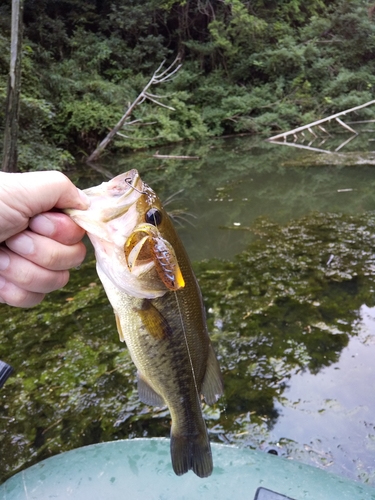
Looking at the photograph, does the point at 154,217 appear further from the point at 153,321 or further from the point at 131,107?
the point at 131,107

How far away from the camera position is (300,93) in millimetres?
19562

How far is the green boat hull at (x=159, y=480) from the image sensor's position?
1796 mm

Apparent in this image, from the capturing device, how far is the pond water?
262cm

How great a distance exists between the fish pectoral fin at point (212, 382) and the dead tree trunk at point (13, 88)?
6106mm

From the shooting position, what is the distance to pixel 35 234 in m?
1.28

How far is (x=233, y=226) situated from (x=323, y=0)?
82.5 feet

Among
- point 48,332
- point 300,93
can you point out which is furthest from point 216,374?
point 300,93

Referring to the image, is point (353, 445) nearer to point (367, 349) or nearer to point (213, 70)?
point (367, 349)

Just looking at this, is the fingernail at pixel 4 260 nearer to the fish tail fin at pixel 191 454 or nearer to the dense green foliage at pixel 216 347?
the fish tail fin at pixel 191 454

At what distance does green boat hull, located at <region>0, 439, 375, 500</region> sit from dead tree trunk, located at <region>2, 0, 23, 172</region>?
5.71m

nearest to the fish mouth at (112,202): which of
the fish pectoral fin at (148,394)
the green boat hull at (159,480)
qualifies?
the fish pectoral fin at (148,394)

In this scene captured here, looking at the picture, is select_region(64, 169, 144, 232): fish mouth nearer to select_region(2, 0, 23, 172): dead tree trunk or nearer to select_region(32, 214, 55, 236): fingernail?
select_region(32, 214, 55, 236): fingernail

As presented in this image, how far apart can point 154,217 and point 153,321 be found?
376mm

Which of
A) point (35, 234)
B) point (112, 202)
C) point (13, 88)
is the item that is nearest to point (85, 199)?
point (112, 202)
